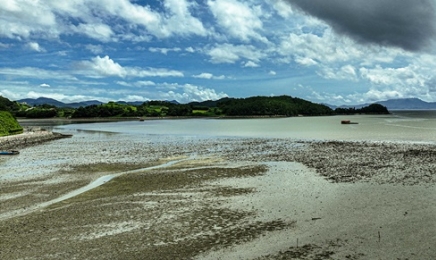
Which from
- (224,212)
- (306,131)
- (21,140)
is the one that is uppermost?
(306,131)

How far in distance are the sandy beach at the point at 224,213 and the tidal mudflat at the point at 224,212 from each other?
60 millimetres

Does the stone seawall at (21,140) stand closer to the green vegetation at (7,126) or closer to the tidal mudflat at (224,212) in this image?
the green vegetation at (7,126)

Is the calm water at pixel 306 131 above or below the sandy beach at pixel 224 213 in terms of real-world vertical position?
above

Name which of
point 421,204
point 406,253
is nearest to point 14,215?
point 406,253

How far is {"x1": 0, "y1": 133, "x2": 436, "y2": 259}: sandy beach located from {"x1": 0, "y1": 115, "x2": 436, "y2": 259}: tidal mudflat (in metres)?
0.06

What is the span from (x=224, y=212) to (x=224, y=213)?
0.67 ft

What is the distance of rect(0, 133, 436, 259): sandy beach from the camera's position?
1337 cm

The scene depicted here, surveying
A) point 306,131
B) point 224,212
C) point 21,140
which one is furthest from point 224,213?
point 306,131

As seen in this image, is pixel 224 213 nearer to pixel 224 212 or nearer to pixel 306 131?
pixel 224 212

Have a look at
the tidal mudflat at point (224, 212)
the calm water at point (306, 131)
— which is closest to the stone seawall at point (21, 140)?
the calm water at point (306, 131)

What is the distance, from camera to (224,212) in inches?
723

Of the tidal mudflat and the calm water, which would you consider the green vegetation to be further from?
the tidal mudflat

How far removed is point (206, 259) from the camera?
12414 mm

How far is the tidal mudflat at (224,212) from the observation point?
1338 cm
